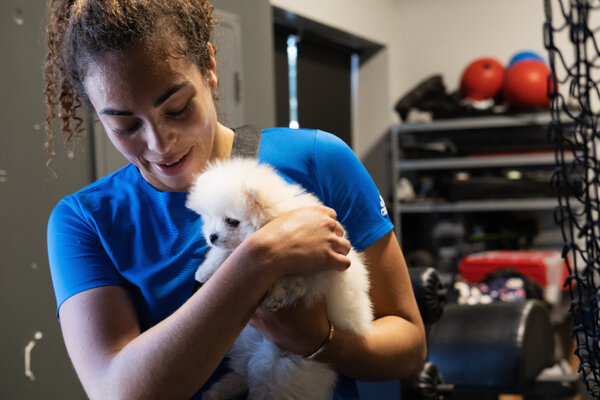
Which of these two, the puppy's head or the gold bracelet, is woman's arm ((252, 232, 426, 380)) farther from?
the puppy's head

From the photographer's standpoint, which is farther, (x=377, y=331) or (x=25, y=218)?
(x=25, y=218)

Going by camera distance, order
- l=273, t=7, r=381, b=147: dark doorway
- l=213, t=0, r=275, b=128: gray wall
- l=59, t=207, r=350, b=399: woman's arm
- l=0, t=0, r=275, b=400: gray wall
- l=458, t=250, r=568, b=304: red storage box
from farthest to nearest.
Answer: l=273, t=7, r=381, b=147: dark doorway → l=458, t=250, r=568, b=304: red storage box → l=213, t=0, r=275, b=128: gray wall → l=0, t=0, r=275, b=400: gray wall → l=59, t=207, r=350, b=399: woman's arm

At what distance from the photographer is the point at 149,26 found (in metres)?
0.99

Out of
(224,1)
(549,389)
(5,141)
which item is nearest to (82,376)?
(5,141)

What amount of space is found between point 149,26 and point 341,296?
1.79ft

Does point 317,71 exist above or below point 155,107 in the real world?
above

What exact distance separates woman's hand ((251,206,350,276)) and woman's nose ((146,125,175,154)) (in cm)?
23

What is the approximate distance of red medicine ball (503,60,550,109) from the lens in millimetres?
5039

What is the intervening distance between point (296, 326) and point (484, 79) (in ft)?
15.9

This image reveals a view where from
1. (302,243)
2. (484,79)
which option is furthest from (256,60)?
(484,79)

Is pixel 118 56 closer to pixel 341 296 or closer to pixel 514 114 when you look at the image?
pixel 341 296

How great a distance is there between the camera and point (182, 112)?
1029 millimetres

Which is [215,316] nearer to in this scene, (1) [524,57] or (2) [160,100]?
(2) [160,100]

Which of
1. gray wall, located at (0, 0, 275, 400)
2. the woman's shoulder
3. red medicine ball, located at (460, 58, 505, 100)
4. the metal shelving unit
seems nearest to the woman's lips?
the woman's shoulder
